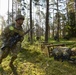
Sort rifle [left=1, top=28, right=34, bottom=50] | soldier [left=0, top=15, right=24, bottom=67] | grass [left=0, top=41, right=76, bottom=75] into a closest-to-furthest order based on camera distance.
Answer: soldier [left=0, top=15, right=24, bottom=67]
rifle [left=1, top=28, right=34, bottom=50]
grass [left=0, top=41, right=76, bottom=75]

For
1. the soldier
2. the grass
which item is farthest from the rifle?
the grass

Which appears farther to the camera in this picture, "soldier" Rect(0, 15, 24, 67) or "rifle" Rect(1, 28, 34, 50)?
"rifle" Rect(1, 28, 34, 50)

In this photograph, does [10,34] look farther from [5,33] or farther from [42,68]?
[42,68]

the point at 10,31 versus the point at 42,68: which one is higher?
A: the point at 10,31

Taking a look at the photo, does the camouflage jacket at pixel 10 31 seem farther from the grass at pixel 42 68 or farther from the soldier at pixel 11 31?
the grass at pixel 42 68

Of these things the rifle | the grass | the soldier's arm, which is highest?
the soldier's arm

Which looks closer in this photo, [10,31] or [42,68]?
[10,31]

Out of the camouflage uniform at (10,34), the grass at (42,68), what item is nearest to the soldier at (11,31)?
the camouflage uniform at (10,34)

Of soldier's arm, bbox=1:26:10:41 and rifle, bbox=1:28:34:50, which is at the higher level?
soldier's arm, bbox=1:26:10:41

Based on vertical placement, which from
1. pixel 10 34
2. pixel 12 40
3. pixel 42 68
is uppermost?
pixel 10 34

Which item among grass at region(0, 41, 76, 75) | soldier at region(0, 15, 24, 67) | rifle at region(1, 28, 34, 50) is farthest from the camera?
grass at region(0, 41, 76, 75)

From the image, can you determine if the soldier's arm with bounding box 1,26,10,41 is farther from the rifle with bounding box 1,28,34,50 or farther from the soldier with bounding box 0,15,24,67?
the rifle with bounding box 1,28,34,50

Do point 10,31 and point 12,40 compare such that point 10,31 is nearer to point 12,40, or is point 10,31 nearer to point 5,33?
point 5,33

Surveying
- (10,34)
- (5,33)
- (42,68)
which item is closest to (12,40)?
(10,34)
